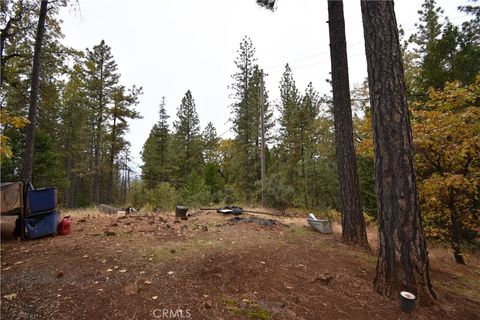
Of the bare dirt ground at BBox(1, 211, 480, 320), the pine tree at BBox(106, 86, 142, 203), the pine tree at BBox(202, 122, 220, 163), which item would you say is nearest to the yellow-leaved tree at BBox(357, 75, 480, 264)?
the bare dirt ground at BBox(1, 211, 480, 320)

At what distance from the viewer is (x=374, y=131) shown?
3.03m

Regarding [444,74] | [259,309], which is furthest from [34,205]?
[444,74]

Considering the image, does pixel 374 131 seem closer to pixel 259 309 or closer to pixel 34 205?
pixel 259 309

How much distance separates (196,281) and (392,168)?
2.55 m

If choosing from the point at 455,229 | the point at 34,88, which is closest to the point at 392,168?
the point at 455,229

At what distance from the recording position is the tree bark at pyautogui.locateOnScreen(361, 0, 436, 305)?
2.74 m

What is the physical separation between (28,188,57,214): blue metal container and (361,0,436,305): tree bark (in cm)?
549

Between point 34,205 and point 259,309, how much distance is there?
4.55m

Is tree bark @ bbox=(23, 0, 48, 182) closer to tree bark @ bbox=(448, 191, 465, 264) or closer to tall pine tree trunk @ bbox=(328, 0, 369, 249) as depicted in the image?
tall pine tree trunk @ bbox=(328, 0, 369, 249)

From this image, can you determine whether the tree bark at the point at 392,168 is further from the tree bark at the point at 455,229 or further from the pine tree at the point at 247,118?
the pine tree at the point at 247,118

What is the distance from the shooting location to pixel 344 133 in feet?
17.3

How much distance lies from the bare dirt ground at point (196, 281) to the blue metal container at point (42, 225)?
0.25m

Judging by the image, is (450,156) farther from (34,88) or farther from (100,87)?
(100,87)

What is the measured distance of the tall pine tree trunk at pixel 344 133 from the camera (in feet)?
16.6
